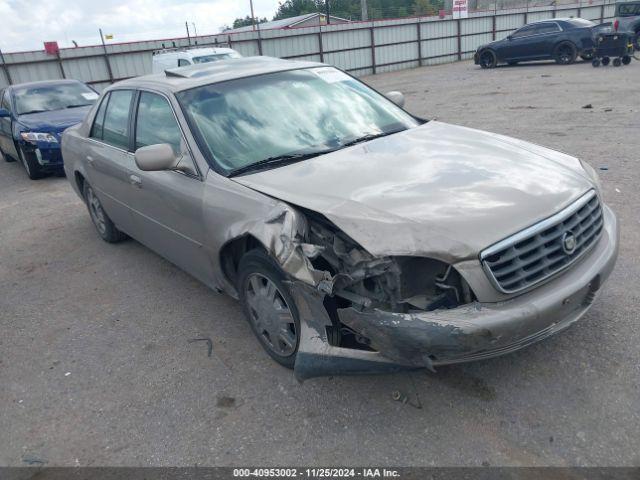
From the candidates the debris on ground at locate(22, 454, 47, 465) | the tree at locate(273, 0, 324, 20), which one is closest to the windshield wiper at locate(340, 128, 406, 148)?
the debris on ground at locate(22, 454, 47, 465)

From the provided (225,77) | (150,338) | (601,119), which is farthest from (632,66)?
(150,338)

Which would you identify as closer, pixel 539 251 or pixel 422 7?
pixel 539 251

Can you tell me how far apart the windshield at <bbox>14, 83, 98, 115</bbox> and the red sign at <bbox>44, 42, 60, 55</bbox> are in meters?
9.50

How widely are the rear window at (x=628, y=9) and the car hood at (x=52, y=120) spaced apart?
18816 mm

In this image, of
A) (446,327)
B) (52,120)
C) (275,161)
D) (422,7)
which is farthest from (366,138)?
(422,7)

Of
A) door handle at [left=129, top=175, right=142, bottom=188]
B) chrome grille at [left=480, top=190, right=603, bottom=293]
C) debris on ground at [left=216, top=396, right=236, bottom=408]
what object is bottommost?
debris on ground at [left=216, top=396, right=236, bottom=408]

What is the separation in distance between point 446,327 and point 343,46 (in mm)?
22008

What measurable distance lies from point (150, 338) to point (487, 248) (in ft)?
8.08

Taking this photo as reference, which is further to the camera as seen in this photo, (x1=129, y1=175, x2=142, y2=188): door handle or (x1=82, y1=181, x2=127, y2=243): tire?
(x1=82, y1=181, x2=127, y2=243): tire

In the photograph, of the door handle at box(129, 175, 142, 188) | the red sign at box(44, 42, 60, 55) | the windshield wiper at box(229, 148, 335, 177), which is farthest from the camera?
the red sign at box(44, 42, 60, 55)

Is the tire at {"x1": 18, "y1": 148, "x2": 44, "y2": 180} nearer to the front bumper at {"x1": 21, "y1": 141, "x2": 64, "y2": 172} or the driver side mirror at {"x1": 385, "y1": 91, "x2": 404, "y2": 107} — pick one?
the front bumper at {"x1": 21, "y1": 141, "x2": 64, "y2": 172}

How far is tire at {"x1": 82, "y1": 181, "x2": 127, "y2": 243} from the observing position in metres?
5.32

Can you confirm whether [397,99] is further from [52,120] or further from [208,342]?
[52,120]

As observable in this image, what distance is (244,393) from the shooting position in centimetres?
296
